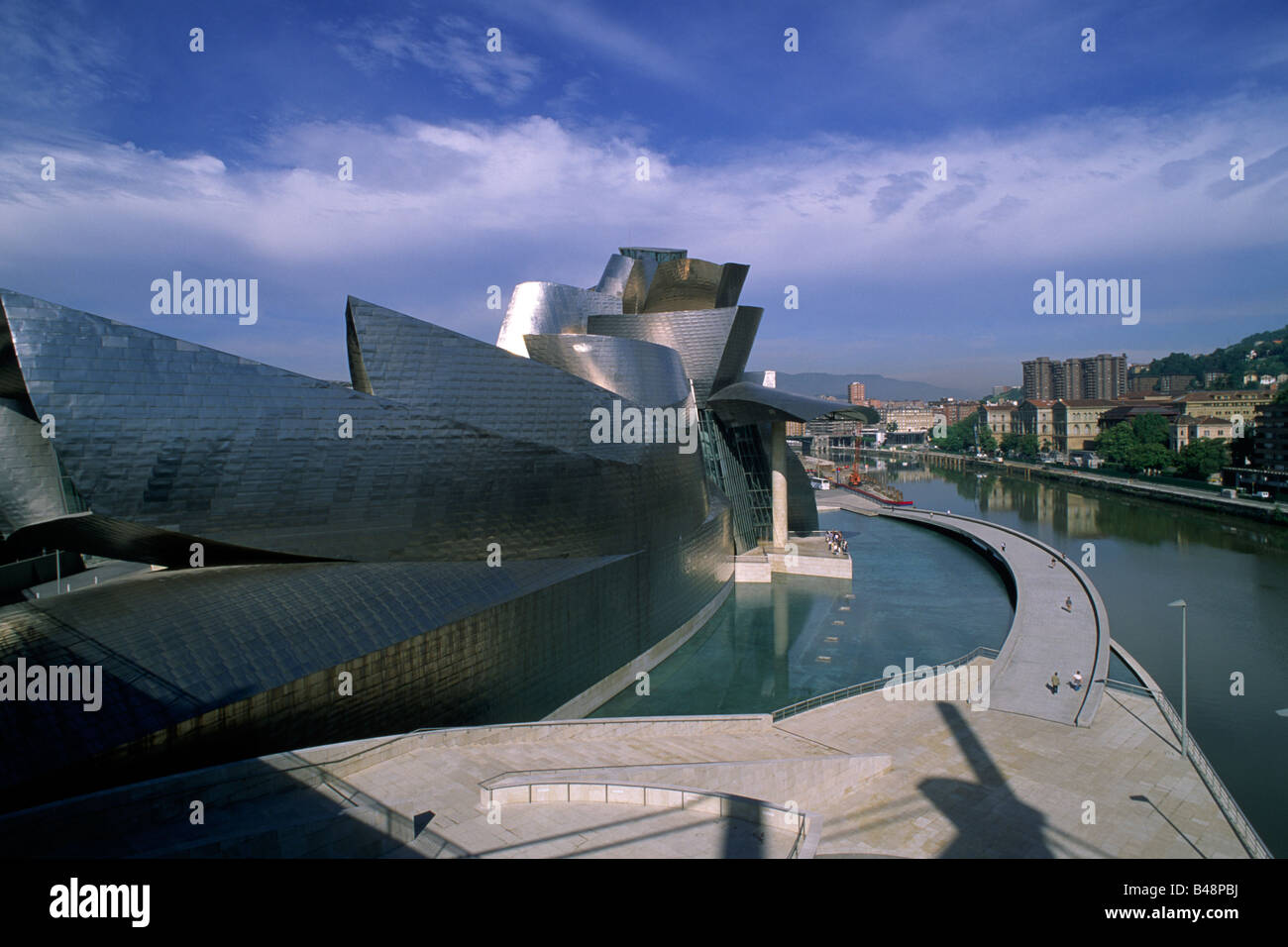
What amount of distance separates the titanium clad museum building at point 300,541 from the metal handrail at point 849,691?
440cm

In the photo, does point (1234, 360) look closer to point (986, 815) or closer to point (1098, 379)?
point (1098, 379)

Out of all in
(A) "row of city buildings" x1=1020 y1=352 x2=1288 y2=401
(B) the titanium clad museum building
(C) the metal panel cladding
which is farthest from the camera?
(A) "row of city buildings" x1=1020 y1=352 x2=1288 y2=401

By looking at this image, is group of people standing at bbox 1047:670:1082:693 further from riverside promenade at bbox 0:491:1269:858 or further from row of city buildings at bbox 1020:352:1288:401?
row of city buildings at bbox 1020:352:1288:401

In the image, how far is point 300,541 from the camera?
12273mm

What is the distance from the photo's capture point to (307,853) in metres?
8.05

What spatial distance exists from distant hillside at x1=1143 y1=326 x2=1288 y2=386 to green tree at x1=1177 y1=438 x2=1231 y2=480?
105387 millimetres

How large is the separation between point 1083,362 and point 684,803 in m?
215

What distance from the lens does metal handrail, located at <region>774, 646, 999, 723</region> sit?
16.0 metres

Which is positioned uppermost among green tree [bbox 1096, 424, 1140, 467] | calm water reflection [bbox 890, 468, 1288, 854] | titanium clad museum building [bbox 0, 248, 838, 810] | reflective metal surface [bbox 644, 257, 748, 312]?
reflective metal surface [bbox 644, 257, 748, 312]

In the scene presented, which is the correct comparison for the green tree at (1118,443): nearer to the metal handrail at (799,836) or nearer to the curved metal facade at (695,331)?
the curved metal facade at (695,331)

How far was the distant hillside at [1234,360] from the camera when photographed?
511 ft

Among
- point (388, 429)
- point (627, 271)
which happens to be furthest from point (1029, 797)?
point (627, 271)

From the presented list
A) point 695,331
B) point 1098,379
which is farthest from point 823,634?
point 1098,379

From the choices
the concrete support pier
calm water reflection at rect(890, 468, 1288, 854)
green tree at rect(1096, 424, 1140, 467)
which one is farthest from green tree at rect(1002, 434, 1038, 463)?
the concrete support pier
